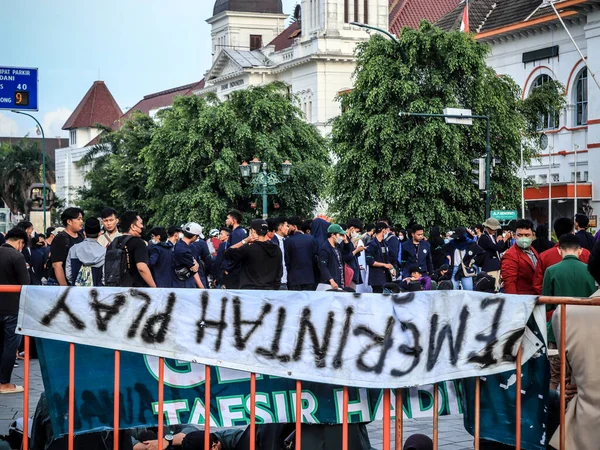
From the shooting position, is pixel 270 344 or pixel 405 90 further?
pixel 405 90

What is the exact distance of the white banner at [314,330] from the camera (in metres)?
5.96

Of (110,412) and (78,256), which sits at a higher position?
(78,256)

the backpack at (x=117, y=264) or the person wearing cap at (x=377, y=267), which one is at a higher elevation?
the backpack at (x=117, y=264)

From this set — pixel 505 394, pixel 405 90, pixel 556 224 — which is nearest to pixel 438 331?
pixel 505 394

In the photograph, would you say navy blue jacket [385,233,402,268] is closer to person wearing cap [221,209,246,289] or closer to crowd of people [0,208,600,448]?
crowd of people [0,208,600,448]

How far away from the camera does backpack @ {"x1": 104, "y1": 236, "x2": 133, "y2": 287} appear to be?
11.2m

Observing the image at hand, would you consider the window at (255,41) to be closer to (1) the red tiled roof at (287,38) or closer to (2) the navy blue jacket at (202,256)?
(1) the red tiled roof at (287,38)

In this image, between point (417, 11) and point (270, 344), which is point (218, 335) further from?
point (417, 11)

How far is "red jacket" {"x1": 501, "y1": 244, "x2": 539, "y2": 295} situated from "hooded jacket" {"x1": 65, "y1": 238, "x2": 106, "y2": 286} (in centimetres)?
435

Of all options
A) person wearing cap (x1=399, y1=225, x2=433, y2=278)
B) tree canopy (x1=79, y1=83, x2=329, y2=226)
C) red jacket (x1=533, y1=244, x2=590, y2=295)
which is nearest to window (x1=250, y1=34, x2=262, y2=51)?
tree canopy (x1=79, y1=83, x2=329, y2=226)

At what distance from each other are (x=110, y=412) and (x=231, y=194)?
149 feet

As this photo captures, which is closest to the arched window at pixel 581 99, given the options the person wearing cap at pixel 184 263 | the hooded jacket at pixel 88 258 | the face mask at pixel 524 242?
the person wearing cap at pixel 184 263

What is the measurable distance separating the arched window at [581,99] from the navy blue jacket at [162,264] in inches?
→ 1520

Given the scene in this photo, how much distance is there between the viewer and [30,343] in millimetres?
6301
